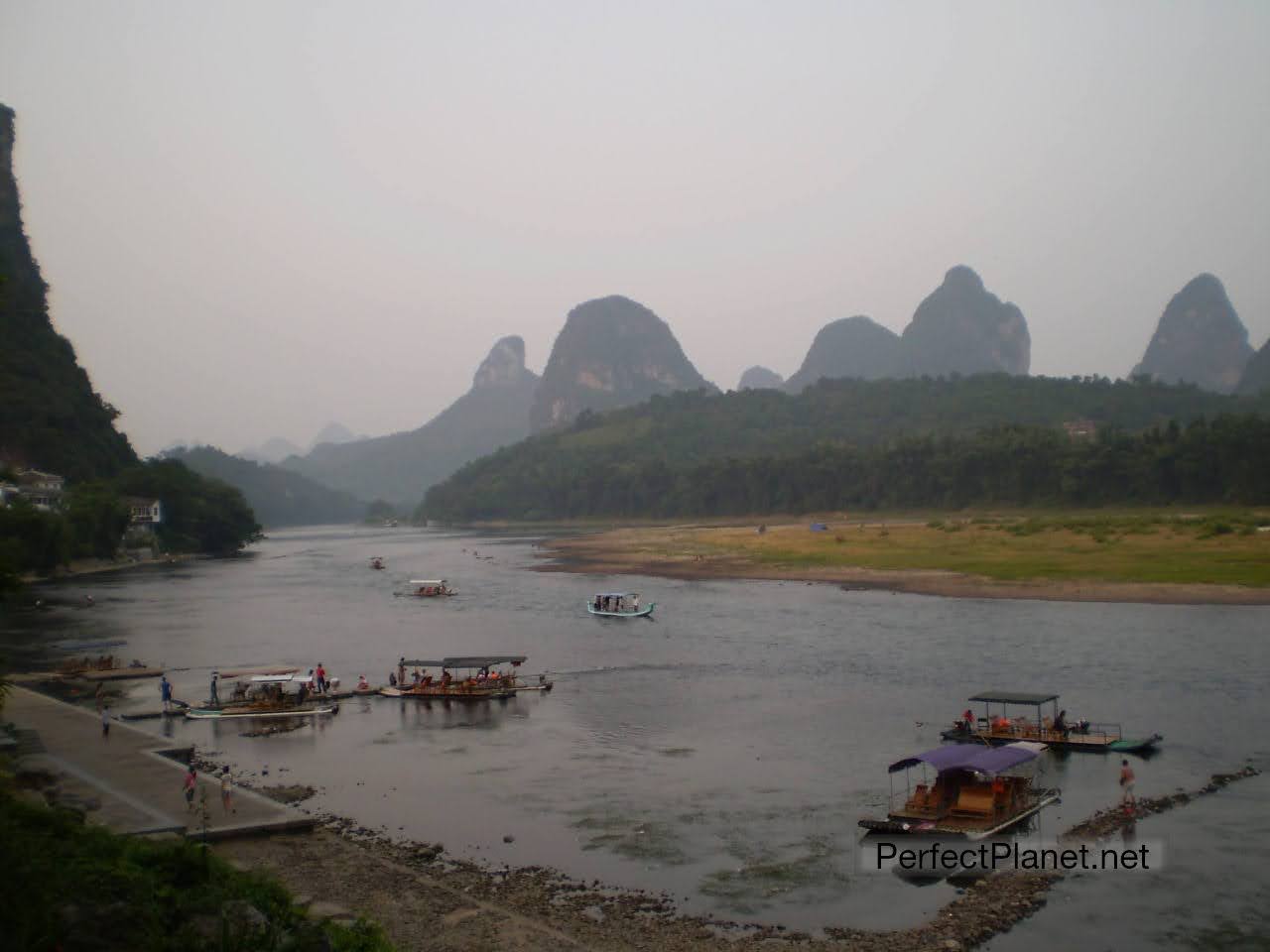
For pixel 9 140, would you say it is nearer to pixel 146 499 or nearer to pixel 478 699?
pixel 146 499

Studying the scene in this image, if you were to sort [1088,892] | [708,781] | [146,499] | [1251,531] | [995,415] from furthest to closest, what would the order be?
[995,415] → [146,499] → [1251,531] → [708,781] → [1088,892]

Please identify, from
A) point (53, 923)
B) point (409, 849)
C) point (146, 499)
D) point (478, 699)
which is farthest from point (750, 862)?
point (146, 499)

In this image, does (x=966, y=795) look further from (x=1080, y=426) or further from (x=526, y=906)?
(x=1080, y=426)

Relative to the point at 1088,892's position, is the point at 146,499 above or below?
above

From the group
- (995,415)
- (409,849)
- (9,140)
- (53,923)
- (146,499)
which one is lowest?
(409,849)

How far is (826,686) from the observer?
3753 centimetres

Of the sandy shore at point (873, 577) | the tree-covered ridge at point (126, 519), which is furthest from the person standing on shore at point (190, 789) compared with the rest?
the tree-covered ridge at point (126, 519)

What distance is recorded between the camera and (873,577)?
70.1m

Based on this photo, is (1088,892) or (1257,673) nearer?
(1088,892)

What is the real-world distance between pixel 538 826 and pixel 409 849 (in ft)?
9.98

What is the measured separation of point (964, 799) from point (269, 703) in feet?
81.8

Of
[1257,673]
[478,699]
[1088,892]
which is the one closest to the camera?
[1088,892]

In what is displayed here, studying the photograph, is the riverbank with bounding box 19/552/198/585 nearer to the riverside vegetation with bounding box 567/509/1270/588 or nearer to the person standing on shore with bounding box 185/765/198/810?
the riverside vegetation with bounding box 567/509/1270/588

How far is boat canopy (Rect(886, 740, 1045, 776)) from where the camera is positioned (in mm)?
22406
